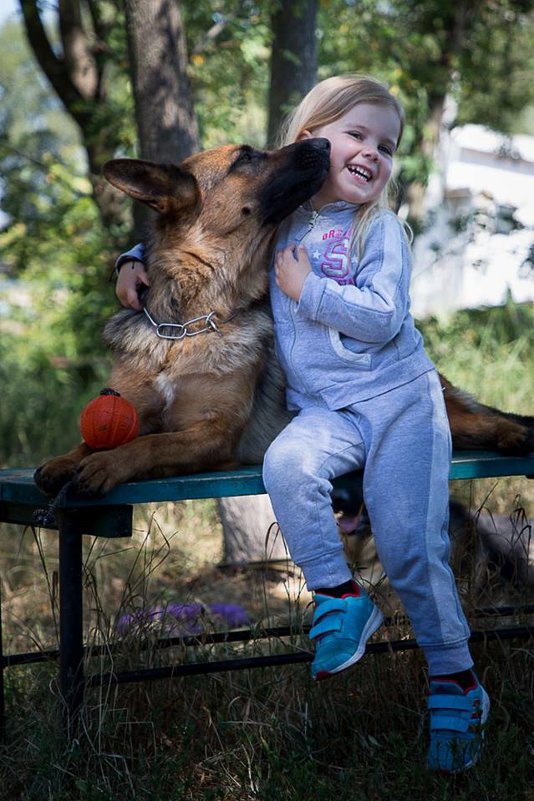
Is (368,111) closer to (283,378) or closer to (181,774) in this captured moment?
(283,378)

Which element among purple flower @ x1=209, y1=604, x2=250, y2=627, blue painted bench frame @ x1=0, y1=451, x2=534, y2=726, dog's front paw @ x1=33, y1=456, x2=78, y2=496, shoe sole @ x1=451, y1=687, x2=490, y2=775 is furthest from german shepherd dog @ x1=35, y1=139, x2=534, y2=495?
purple flower @ x1=209, y1=604, x2=250, y2=627

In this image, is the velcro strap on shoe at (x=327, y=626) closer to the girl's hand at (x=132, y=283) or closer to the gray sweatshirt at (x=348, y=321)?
the gray sweatshirt at (x=348, y=321)

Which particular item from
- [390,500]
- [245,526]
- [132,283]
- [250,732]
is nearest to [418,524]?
[390,500]

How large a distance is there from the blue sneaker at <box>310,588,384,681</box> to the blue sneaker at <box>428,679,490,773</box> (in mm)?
302

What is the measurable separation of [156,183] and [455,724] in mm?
1935

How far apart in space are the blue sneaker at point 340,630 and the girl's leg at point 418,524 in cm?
16

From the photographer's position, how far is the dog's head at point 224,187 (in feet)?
10.3

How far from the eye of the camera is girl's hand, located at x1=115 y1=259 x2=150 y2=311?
3.29 m

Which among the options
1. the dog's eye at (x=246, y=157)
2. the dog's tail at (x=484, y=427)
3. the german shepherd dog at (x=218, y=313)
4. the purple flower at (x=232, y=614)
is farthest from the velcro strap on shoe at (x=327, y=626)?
the purple flower at (x=232, y=614)

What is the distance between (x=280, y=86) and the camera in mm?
5934

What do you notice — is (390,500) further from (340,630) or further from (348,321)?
(348,321)

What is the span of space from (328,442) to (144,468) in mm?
521

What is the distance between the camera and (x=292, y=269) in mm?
3006

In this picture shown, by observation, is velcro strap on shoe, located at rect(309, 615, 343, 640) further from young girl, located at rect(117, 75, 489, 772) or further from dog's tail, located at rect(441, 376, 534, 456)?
dog's tail, located at rect(441, 376, 534, 456)
